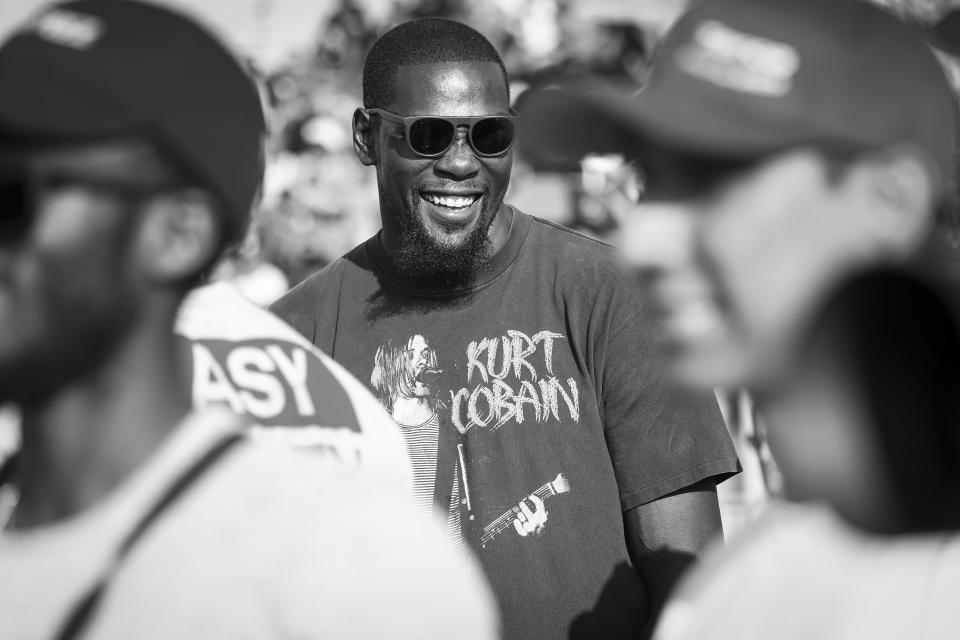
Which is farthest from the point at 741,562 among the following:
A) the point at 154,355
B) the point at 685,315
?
the point at 154,355

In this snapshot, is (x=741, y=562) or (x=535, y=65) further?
(x=535, y=65)

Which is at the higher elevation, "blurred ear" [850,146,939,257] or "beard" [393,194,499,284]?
"blurred ear" [850,146,939,257]

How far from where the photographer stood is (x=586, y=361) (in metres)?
3.04

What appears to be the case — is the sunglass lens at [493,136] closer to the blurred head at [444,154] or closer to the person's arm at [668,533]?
the blurred head at [444,154]

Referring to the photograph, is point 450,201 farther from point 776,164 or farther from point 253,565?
point 253,565

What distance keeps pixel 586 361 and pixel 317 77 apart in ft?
26.8

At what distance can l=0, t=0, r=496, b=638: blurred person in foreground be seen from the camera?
1.49 m

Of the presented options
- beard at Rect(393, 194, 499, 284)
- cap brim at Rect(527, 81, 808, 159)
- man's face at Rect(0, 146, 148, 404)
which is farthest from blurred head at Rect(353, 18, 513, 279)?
man's face at Rect(0, 146, 148, 404)

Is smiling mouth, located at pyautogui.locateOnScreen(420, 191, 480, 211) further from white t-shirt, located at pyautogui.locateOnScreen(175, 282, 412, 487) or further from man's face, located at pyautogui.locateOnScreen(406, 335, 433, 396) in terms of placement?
white t-shirt, located at pyautogui.locateOnScreen(175, 282, 412, 487)

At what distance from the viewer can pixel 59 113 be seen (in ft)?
5.24

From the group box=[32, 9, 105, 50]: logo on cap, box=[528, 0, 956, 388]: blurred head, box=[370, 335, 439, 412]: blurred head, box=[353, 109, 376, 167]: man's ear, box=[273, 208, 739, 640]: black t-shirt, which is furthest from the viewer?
box=[353, 109, 376, 167]: man's ear

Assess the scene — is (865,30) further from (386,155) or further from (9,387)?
(386,155)

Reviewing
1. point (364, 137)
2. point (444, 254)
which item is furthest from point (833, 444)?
point (364, 137)

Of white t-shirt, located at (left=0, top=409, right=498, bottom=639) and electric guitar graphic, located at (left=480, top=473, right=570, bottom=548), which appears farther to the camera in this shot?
electric guitar graphic, located at (left=480, top=473, right=570, bottom=548)
